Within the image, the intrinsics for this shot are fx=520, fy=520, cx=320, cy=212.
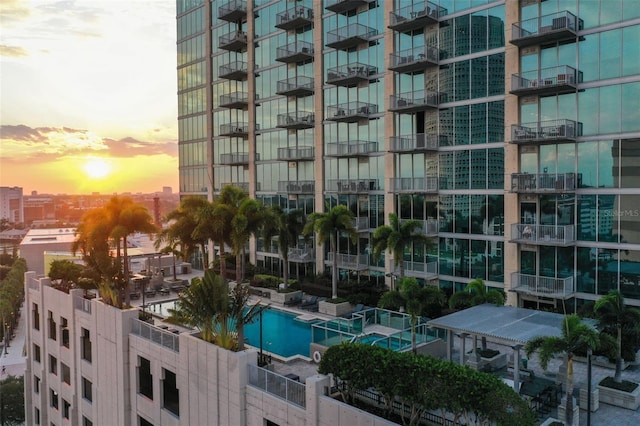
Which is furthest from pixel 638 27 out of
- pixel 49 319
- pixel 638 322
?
pixel 49 319

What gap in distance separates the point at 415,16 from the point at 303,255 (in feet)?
63.5

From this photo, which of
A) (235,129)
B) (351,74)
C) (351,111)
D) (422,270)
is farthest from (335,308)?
(235,129)

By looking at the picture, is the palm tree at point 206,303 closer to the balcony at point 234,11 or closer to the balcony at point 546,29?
the balcony at point 546,29

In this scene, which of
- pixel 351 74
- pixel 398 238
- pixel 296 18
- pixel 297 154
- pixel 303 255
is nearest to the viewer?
pixel 398 238

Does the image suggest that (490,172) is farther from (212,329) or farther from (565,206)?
(212,329)

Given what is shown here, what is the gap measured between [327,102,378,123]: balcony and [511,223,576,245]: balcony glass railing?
13234mm

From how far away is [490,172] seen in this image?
98.3 ft

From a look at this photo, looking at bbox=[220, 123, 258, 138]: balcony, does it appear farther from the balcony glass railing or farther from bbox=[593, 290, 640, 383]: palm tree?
bbox=[593, 290, 640, 383]: palm tree

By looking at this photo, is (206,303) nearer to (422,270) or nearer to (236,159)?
(422,270)

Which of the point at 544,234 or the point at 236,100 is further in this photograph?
the point at 236,100

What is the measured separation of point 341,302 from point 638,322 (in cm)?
1716

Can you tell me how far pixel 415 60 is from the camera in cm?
3225

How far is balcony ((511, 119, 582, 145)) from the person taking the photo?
25.9m

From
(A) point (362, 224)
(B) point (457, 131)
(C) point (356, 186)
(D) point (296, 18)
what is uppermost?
(D) point (296, 18)
